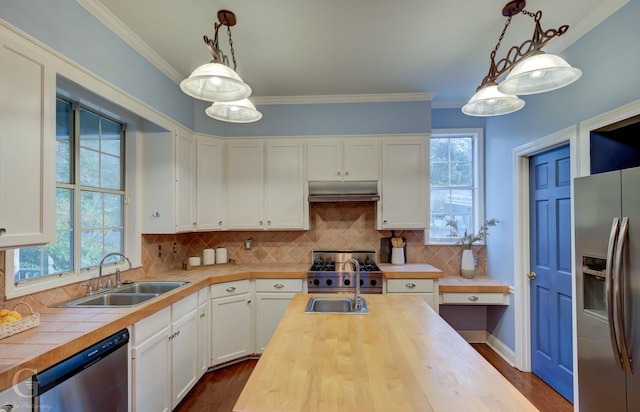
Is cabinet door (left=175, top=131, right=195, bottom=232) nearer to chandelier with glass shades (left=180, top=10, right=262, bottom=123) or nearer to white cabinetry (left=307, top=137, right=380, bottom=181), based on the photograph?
chandelier with glass shades (left=180, top=10, right=262, bottom=123)

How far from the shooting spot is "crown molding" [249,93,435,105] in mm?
3398

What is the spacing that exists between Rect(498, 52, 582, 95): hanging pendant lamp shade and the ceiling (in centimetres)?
71

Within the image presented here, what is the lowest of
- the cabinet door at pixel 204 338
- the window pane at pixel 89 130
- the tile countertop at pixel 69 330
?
the cabinet door at pixel 204 338

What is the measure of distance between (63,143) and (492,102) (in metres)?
2.95

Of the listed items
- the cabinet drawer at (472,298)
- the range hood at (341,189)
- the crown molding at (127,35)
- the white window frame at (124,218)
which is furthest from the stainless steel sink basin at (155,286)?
the cabinet drawer at (472,298)

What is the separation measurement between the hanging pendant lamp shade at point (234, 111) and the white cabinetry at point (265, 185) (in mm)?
1302

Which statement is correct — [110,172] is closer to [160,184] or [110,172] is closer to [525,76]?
[160,184]

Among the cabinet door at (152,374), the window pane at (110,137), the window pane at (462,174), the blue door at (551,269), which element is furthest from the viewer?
the window pane at (462,174)

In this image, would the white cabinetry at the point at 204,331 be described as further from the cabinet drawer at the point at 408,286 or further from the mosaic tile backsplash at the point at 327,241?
the cabinet drawer at the point at 408,286

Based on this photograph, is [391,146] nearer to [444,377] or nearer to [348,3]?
[348,3]

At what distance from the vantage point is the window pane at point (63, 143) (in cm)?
207

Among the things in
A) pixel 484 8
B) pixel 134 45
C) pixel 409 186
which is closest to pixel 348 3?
pixel 484 8

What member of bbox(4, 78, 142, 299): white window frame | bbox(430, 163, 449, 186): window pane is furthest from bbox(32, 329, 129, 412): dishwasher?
bbox(430, 163, 449, 186): window pane

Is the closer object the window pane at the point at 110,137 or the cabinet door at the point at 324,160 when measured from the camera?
the window pane at the point at 110,137
